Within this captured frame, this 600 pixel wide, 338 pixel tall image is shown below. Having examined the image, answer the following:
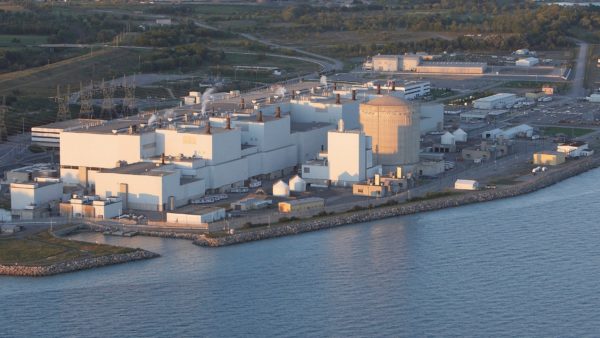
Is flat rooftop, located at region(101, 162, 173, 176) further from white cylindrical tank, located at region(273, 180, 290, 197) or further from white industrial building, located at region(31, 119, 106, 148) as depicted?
white industrial building, located at region(31, 119, 106, 148)

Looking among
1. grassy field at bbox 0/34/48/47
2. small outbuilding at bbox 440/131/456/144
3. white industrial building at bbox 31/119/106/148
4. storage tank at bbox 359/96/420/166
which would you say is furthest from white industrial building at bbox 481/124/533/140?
grassy field at bbox 0/34/48/47

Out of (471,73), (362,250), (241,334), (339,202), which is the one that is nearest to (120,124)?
(339,202)

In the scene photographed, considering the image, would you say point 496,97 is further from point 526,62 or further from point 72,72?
point 72,72

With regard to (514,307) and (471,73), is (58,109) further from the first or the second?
(514,307)

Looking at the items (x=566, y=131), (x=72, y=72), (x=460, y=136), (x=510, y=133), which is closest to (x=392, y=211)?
(x=460, y=136)

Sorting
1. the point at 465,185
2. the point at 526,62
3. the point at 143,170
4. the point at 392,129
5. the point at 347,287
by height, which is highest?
the point at 392,129
